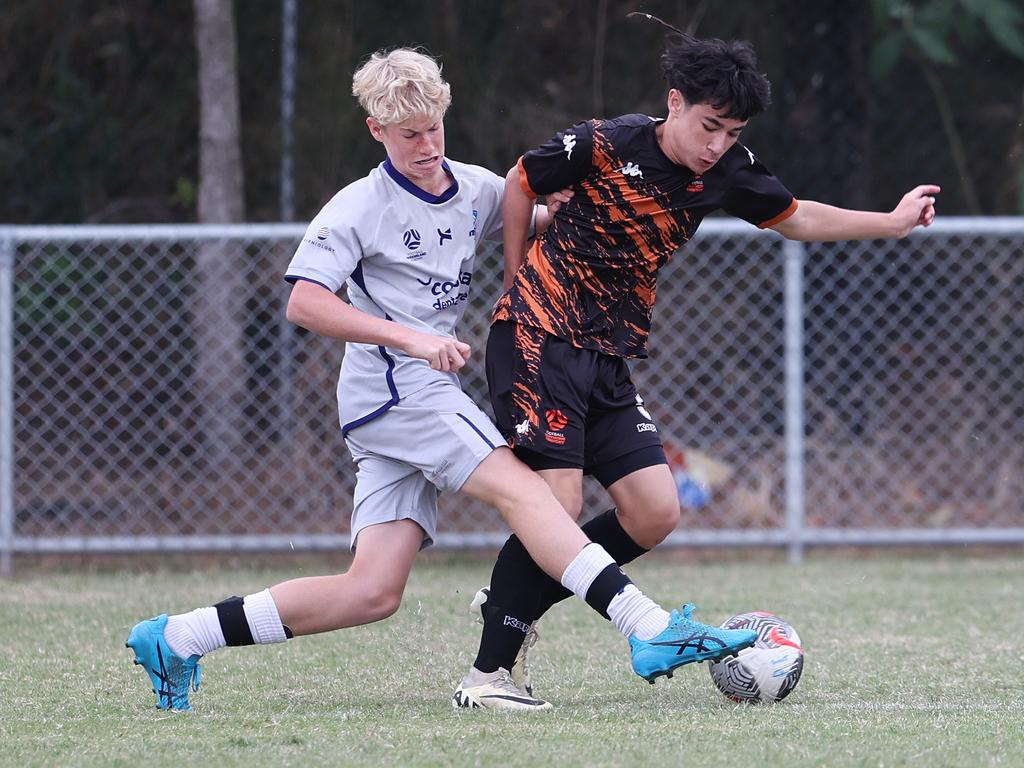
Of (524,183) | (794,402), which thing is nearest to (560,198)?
(524,183)

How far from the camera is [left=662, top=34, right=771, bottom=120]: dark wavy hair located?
3443 millimetres

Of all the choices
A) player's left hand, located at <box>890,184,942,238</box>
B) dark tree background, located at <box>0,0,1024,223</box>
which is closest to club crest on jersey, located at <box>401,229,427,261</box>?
player's left hand, located at <box>890,184,942,238</box>

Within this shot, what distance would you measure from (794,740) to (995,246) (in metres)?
4.88

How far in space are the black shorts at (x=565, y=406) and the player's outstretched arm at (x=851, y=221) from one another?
1.96 feet

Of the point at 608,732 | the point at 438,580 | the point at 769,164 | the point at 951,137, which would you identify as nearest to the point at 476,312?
the point at 438,580

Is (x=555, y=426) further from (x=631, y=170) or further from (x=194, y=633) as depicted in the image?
(x=194, y=633)

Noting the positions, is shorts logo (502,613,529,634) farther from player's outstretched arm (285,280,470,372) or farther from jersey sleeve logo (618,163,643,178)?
jersey sleeve logo (618,163,643,178)

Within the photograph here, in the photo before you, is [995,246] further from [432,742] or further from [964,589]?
[432,742]

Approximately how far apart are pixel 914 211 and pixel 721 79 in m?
0.71

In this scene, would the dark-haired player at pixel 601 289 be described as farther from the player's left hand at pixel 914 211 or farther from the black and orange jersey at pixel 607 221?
the player's left hand at pixel 914 211

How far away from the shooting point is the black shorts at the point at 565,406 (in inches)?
138

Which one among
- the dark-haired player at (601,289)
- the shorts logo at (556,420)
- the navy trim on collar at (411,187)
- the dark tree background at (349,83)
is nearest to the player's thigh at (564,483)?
the dark-haired player at (601,289)

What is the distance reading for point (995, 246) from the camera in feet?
23.9

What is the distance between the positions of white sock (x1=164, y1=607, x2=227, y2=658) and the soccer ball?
3.85 ft
